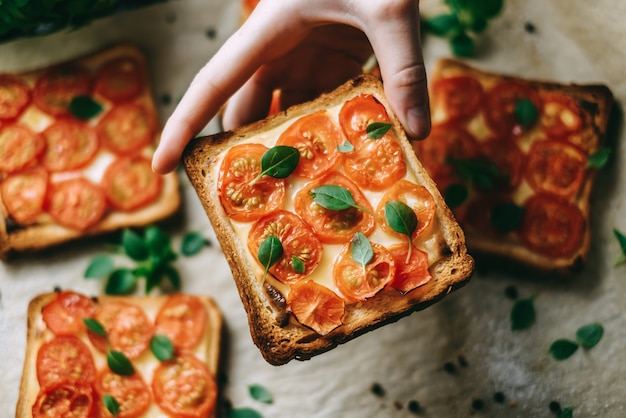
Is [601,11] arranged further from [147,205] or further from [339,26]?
[147,205]

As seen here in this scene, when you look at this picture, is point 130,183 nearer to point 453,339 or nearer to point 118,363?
point 118,363

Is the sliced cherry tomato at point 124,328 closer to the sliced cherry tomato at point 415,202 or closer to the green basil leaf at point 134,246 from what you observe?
the green basil leaf at point 134,246

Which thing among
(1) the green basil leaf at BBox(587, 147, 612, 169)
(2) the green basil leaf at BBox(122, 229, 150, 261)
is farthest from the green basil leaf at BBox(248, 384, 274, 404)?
(1) the green basil leaf at BBox(587, 147, 612, 169)

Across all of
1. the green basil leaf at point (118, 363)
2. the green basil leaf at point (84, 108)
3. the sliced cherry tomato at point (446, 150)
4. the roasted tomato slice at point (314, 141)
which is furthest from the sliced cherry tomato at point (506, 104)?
the green basil leaf at point (118, 363)

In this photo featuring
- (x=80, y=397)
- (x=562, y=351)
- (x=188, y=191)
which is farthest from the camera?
(x=188, y=191)

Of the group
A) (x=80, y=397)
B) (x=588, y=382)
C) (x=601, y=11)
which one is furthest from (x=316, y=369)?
(x=601, y=11)

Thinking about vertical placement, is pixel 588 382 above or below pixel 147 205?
below

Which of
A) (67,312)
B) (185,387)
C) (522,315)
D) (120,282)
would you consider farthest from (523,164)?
(67,312)
